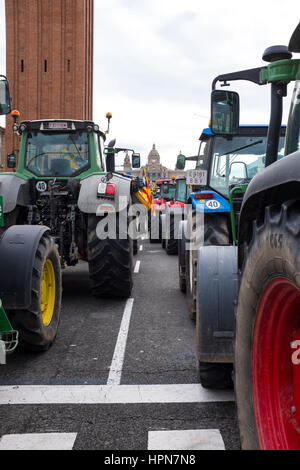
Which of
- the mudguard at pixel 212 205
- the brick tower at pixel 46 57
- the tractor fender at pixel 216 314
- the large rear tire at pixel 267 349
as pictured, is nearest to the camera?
the large rear tire at pixel 267 349

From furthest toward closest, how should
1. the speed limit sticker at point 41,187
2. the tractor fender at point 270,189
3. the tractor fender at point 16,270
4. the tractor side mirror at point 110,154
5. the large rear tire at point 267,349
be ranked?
1. the tractor side mirror at point 110,154
2. the speed limit sticker at point 41,187
3. the tractor fender at point 16,270
4. the large rear tire at point 267,349
5. the tractor fender at point 270,189

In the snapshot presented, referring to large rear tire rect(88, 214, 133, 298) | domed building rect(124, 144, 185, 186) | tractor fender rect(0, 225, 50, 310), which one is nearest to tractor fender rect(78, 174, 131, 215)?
large rear tire rect(88, 214, 133, 298)

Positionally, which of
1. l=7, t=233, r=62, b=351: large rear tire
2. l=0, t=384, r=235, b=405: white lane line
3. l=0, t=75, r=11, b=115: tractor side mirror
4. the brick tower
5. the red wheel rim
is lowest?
l=0, t=384, r=235, b=405: white lane line

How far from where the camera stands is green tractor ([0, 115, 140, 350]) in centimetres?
576

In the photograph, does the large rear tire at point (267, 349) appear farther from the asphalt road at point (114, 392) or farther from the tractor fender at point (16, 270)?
the tractor fender at point (16, 270)

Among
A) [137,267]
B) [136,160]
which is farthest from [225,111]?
[137,267]

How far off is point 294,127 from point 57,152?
16.4ft

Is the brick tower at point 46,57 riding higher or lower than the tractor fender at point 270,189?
higher

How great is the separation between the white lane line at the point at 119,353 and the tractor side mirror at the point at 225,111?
2005 millimetres

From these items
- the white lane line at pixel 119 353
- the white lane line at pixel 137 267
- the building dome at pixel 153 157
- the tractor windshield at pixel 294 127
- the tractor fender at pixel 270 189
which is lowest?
the white lane line at pixel 137 267

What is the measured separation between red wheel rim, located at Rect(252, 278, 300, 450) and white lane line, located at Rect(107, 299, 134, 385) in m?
1.81

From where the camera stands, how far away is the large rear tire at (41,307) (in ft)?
11.9

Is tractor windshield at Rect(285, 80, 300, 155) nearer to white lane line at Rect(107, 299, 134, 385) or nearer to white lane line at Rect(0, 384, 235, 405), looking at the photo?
white lane line at Rect(0, 384, 235, 405)

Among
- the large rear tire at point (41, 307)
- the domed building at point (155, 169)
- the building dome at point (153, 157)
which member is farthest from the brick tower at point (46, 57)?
the building dome at point (153, 157)
